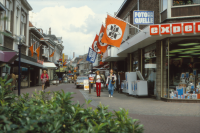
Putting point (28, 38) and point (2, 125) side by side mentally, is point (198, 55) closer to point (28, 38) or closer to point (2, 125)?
point (2, 125)

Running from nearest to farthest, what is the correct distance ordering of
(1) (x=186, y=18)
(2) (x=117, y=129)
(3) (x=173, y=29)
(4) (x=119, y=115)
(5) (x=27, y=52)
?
(2) (x=117, y=129) → (4) (x=119, y=115) → (3) (x=173, y=29) → (1) (x=186, y=18) → (5) (x=27, y=52)

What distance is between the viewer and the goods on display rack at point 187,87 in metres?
11.7

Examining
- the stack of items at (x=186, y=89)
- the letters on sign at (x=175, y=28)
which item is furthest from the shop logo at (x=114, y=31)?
the stack of items at (x=186, y=89)

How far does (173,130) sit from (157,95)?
7278mm

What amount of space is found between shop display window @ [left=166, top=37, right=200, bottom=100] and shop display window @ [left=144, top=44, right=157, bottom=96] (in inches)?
60.5

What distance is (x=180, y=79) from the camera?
12.2 metres

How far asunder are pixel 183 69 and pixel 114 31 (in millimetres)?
4415

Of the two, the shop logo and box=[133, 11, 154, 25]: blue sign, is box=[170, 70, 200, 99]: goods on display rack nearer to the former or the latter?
box=[133, 11, 154, 25]: blue sign

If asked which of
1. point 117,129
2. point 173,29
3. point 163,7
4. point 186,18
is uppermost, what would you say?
point 163,7

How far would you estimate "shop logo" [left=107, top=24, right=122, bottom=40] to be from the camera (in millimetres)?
12875

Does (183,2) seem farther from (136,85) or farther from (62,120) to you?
(62,120)

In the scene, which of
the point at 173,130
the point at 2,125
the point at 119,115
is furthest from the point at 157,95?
the point at 2,125

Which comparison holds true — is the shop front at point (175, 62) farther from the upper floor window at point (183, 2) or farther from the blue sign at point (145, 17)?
the upper floor window at point (183, 2)

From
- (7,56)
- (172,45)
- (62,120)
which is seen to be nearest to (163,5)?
(172,45)
